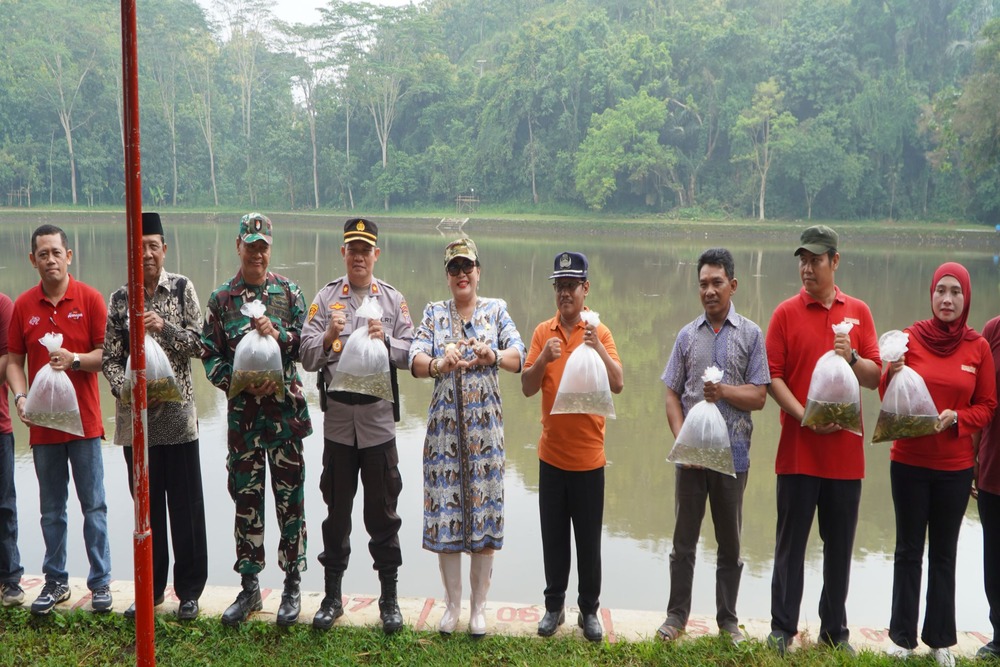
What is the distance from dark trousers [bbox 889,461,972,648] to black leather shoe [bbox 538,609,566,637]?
53.9 inches

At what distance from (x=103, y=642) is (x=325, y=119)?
5125cm

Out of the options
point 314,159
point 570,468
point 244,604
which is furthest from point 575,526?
point 314,159

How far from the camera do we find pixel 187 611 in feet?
12.6

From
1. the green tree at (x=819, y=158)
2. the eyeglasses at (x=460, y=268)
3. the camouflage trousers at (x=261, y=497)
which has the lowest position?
the camouflage trousers at (x=261, y=497)

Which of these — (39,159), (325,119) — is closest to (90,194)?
(39,159)

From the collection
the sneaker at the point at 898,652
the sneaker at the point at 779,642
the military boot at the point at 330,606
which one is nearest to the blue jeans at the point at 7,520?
the military boot at the point at 330,606

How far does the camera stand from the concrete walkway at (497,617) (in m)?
3.78

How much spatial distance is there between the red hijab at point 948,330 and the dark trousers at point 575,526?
1.47 m

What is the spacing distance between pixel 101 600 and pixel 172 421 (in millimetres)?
855

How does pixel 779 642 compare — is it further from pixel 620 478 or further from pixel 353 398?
pixel 620 478

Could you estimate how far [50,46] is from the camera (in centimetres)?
4816

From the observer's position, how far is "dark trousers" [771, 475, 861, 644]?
11.9ft

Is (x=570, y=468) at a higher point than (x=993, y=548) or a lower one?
higher

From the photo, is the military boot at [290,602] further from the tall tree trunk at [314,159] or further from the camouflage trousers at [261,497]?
the tall tree trunk at [314,159]
